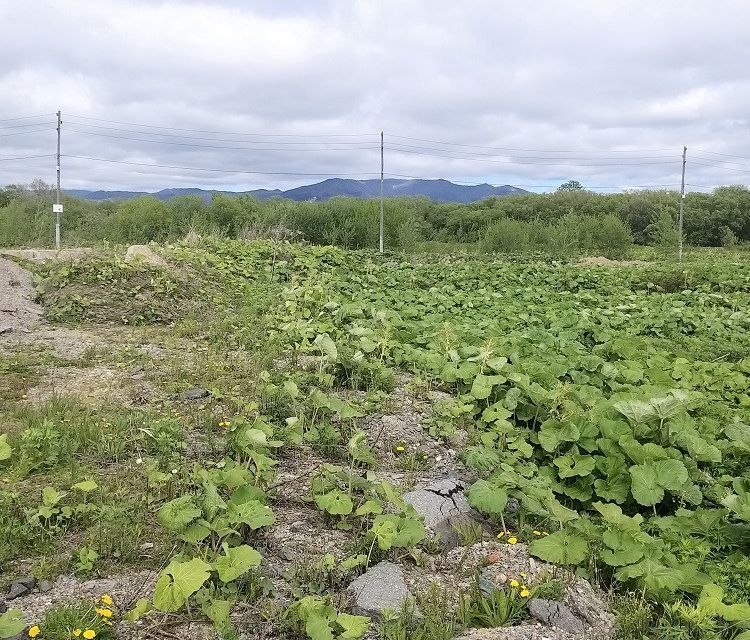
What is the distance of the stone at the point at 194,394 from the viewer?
457 cm

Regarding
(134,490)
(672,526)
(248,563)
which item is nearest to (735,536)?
(672,526)

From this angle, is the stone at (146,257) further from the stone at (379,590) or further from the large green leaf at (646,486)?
the large green leaf at (646,486)

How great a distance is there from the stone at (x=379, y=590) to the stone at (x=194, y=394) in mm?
2471

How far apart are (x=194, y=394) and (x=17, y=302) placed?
4.27 metres

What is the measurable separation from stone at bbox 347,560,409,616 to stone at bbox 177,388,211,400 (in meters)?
2.47

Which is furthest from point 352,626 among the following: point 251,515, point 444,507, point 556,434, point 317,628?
point 556,434

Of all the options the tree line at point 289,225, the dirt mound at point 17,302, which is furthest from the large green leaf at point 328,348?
the tree line at point 289,225

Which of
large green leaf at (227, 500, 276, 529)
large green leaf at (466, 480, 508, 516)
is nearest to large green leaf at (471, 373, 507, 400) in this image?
large green leaf at (466, 480, 508, 516)

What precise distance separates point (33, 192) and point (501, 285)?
80.8 ft

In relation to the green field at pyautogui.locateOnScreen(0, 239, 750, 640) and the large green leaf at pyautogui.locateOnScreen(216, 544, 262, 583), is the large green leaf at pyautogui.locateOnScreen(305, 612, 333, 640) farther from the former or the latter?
the large green leaf at pyautogui.locateOnScreen(216, 544, 262, 583)

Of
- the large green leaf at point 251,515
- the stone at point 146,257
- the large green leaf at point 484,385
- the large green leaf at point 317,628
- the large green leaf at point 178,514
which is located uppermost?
the stone at point 146,257

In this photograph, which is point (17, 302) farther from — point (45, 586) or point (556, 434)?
point (556, 434)

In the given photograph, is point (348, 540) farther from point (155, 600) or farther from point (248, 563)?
point (155, 600)

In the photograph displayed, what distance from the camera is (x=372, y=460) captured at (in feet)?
11.1
